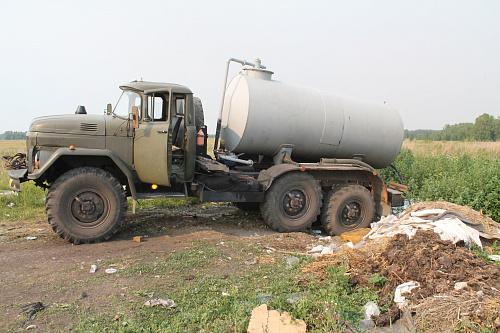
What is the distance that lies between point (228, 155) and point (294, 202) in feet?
5.52

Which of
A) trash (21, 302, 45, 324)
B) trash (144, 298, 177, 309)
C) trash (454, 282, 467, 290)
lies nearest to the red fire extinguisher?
trash (144, 298, 177, 309)

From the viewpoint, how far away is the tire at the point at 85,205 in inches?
236

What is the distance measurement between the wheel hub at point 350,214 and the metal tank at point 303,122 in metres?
1.17

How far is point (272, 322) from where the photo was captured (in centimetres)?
367

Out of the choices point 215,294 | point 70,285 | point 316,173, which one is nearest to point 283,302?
point 215,294

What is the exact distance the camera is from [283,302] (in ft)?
13.4

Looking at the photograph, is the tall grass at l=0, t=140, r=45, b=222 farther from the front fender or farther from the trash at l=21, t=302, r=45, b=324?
the trash at l=21, t=302, r=45, b=324

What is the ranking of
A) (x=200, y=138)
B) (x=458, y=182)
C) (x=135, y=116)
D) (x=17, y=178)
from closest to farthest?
(x=17, y=178) → (x=135, y=116) → (x=200, y=138) → (x=458, y=182)

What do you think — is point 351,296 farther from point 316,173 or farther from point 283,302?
point 316,173

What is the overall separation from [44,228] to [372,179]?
688 cm

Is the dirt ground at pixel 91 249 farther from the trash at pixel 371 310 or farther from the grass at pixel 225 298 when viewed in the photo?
the trash at pixel 371 310

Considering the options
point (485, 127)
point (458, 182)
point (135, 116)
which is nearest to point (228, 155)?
point (135, 116)

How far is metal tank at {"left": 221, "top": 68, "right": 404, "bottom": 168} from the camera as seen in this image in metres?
7.50

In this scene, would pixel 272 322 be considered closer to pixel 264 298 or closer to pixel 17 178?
pixel 264 298
